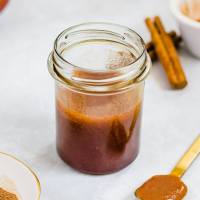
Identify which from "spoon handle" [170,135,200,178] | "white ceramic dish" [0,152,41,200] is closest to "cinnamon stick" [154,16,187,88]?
"spoon handle" [170,135,200,178]

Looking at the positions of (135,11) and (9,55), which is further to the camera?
(135,11)

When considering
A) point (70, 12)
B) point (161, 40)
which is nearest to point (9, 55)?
point (70, 12)

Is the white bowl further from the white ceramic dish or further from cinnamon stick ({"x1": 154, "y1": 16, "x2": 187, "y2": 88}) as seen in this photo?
the white ceramic dish

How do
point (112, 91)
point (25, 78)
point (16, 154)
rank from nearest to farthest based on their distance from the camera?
point (112, 91)
point (16, 154)
point (25, 78)

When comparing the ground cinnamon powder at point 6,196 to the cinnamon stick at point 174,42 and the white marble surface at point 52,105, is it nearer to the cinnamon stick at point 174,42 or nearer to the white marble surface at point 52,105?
the white marble surface at point 52,105

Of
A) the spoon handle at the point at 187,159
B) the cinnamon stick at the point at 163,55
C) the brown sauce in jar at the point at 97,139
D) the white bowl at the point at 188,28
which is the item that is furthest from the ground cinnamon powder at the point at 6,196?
the white bowl at the point at 188,28

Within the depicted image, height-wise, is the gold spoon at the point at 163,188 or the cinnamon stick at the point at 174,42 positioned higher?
the gold spoon at the point at 163,188

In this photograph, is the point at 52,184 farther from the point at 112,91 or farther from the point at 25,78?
the point at 25,78

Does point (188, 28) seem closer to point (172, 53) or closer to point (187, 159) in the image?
point (172, 53)
